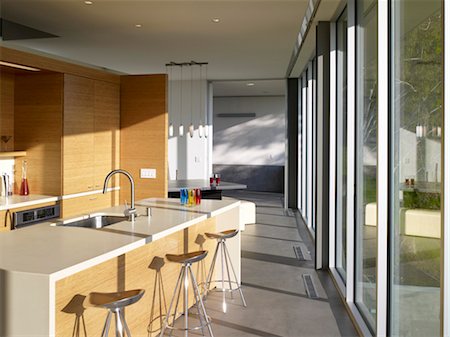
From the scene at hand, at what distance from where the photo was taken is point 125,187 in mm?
6688

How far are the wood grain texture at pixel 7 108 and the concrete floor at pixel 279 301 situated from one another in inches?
112

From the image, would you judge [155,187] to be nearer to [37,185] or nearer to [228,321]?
[37,185]

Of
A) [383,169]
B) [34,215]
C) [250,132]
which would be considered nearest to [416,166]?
[383,169]

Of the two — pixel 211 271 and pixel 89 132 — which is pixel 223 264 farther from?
pixel 89 132

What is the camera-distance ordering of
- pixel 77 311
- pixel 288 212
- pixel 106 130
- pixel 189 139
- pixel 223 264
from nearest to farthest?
pixel 77 311, pixel 223 264, pixel 106 130, pixel 288 212, pixel 189 139

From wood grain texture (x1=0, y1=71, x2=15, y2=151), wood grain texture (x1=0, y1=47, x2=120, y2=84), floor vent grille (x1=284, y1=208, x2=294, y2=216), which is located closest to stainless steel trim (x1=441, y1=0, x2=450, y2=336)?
wood grain texture (x1=0, y1=47, x2=120, y2=84)

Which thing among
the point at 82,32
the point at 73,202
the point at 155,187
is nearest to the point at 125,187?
the point at 155,187

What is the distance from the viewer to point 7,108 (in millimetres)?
5727

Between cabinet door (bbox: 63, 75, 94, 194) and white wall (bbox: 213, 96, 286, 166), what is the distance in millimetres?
9341

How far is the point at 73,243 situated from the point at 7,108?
10.9 ft

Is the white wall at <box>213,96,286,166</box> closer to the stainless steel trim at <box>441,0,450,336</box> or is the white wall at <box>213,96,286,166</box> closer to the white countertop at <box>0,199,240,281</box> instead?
the white countertop at <box>0,199,240,281</box>

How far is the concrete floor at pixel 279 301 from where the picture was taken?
4027 mm

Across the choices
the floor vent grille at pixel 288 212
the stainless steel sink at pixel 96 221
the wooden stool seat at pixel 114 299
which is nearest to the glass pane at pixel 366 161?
the wooden stool seat at pixel 114 299

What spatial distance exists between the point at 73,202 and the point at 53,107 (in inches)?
42.9
